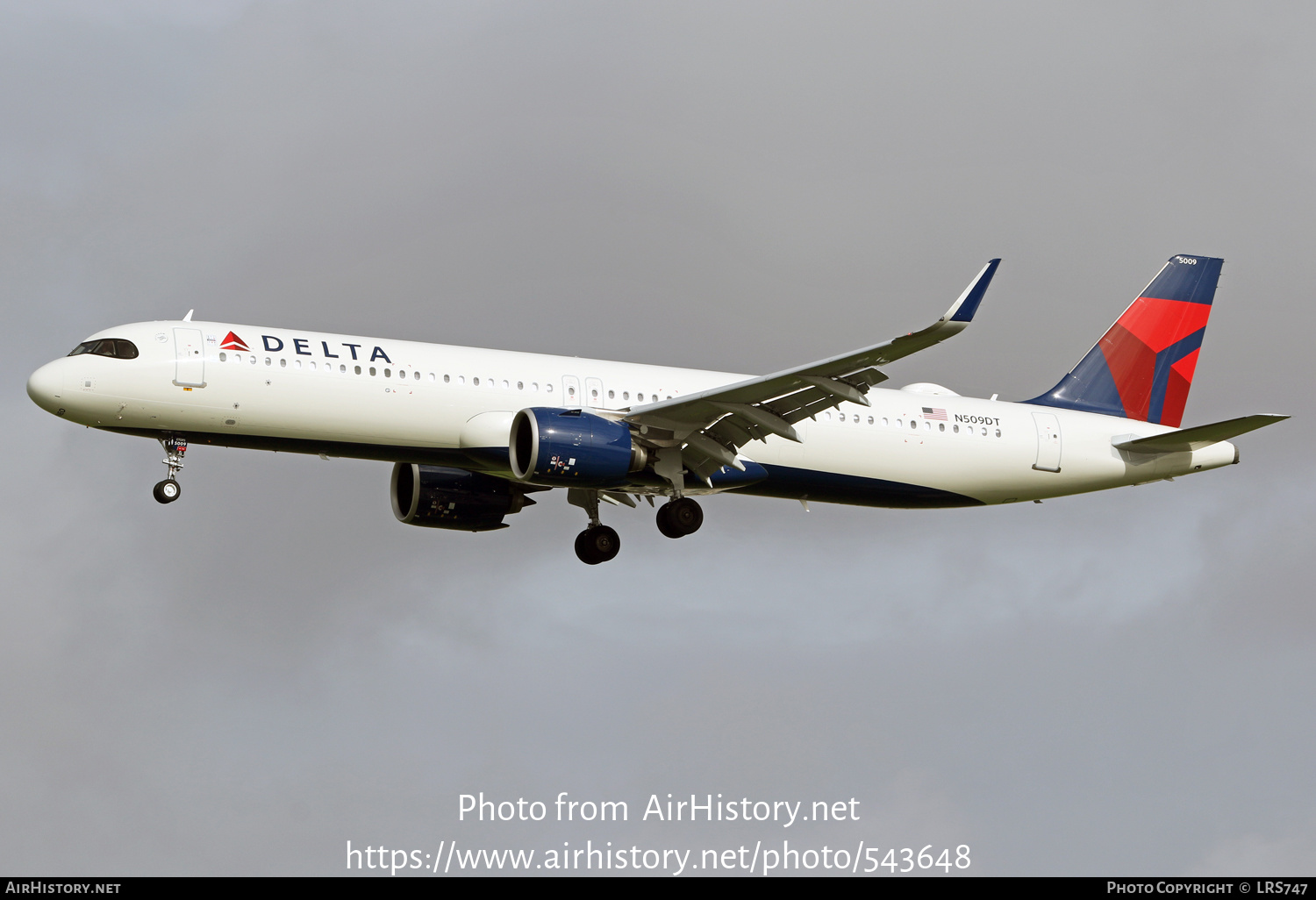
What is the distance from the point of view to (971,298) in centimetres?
2931

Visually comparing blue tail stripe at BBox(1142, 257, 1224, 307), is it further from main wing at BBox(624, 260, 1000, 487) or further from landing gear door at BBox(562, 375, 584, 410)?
landing gear door at BBox(562, 375, 584, 410)

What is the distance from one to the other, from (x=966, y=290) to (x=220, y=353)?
51.6 ft

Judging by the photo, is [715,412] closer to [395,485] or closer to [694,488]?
[694,488]

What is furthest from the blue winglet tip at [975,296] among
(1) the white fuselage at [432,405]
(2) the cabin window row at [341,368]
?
(2) the cabin window row at [341,368]

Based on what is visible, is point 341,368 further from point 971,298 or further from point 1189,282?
point 1189,282

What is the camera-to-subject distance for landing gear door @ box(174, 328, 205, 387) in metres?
33.9

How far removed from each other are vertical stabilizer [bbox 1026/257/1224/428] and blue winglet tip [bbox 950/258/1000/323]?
14625mm

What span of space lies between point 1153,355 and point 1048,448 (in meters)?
5.83

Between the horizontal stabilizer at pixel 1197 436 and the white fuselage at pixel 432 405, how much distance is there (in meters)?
0.93

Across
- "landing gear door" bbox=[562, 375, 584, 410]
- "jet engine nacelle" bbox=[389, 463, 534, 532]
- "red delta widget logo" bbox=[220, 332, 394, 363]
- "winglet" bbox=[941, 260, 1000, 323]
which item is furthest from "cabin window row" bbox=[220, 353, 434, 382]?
"winglet" bbox=[941, 260, 1000, 323]

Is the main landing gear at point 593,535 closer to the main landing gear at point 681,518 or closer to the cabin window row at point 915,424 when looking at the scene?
the main landing gear at point 681,518

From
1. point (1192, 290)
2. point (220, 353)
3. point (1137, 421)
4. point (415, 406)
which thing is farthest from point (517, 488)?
point (1192, 290)

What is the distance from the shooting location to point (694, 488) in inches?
1490

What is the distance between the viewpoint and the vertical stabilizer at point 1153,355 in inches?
1730
